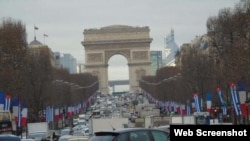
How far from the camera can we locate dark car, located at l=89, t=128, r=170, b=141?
13.2 meters

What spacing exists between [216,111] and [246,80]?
20468 mm

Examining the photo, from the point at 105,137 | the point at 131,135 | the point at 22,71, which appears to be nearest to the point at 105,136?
the point at 105,137

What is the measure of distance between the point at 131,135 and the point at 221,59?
53.9 metres

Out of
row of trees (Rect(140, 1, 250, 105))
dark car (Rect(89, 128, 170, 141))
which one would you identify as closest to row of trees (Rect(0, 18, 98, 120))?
row of trees (Rect(140, 1, 250, 105))

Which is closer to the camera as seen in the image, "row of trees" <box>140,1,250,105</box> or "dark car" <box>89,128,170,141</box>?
"dark car" <box>89,128,170,141</box>

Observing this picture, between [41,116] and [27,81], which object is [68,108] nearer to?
[41,116]

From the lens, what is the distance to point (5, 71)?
62.8 m

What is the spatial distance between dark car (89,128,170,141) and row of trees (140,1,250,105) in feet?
118

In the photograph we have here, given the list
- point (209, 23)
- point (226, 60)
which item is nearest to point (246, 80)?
point (226, 60)

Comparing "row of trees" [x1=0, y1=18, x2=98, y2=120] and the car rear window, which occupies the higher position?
"row of trees" [x1=0, y1=18, x2=98, y2=120]

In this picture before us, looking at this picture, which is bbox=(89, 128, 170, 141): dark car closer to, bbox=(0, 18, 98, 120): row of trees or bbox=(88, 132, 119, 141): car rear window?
bbox=(88, 132, 119, 141): car rear window

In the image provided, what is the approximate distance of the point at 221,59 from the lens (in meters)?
66.8

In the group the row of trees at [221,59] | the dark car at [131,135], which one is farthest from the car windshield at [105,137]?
the row of trees at [221,59]

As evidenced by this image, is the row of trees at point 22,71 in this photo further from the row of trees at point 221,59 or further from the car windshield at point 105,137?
the car windshield at point 105,137
